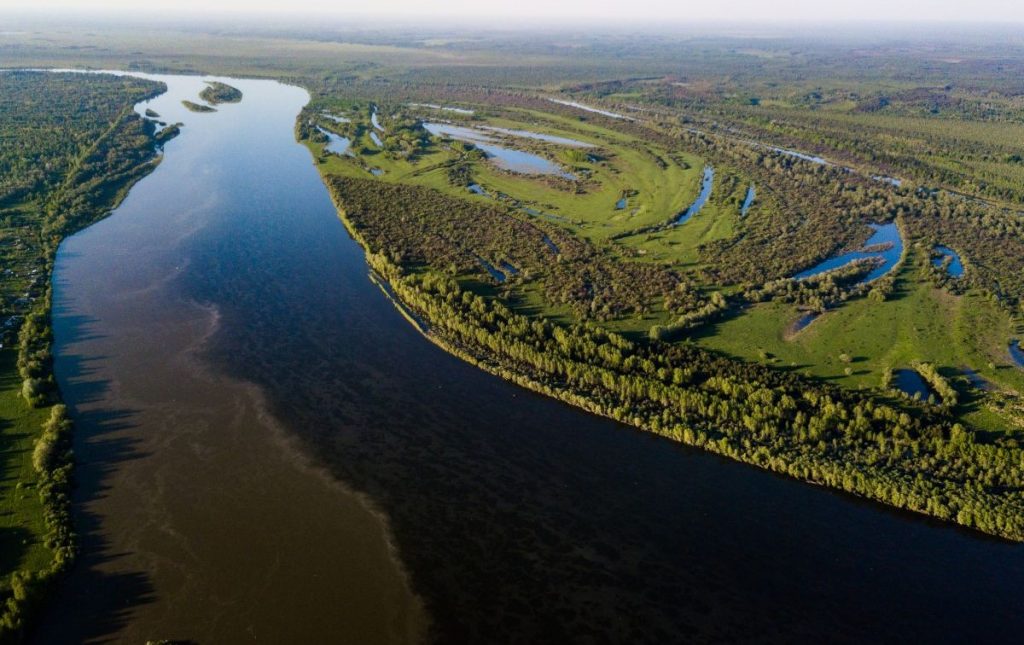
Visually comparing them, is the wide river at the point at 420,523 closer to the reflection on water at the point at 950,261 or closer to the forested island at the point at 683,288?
the forested island at the point at 683,288

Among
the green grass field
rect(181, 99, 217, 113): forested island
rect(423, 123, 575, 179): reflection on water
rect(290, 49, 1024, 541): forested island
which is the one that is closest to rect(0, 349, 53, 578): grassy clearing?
rect(290, 49, 1024, 541): forested island

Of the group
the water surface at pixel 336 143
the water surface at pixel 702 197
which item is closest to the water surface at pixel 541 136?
the water surface at pixel 702 197

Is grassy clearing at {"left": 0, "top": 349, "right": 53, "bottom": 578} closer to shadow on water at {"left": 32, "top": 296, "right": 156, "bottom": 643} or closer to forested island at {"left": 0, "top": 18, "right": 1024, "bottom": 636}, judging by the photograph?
forested island at {"left": 0, "top": 18, "right": 1024, "bottom": 636}

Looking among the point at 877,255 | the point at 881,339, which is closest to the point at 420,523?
the point at 881,339

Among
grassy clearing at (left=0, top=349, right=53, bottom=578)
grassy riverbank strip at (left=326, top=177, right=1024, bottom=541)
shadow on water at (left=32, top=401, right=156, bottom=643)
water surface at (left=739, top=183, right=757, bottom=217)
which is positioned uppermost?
Result: water surface at (left=739, top=183, right=757, bottom=217)

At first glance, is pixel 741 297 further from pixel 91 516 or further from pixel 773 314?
pixel 91 516

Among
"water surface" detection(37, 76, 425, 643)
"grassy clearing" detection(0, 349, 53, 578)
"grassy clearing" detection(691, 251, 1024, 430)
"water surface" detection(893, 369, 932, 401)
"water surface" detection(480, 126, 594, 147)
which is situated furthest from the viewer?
"water surface" detection(480, 126, 594, 147)
